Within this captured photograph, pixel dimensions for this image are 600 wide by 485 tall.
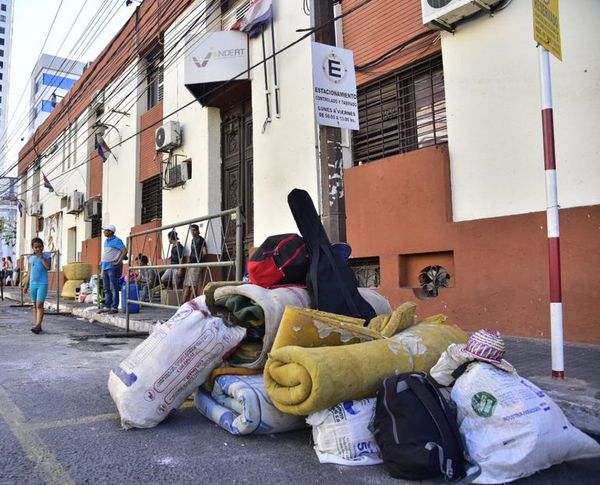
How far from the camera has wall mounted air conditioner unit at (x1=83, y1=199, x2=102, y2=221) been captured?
53.8ft

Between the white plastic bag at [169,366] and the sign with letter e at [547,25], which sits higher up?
the sign with letter e at [547,25]

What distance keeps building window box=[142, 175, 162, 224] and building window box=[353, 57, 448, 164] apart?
23.4 ft

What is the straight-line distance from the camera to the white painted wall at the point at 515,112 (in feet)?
15.3

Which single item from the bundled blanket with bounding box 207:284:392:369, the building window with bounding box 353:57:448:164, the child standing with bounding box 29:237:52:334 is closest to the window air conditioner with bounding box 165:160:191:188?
the child standing with bounding box 29:237:52:334

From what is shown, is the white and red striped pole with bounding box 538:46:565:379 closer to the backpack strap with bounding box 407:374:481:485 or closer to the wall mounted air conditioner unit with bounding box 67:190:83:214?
the backpack strap with bounding box 407:374:481:485

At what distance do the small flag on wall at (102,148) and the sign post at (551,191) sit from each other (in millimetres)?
14083

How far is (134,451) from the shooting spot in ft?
8.41

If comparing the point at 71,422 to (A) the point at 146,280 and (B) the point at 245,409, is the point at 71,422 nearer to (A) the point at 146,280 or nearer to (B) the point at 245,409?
(B) the point at 245,409

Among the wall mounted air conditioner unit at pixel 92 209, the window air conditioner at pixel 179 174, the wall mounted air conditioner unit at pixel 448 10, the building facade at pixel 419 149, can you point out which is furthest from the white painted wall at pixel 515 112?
the wall mounted air conditioner unit at pixel 92 209

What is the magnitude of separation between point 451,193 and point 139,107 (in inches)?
433

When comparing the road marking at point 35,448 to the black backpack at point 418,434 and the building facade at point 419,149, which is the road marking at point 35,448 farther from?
the building facade at point 419,149

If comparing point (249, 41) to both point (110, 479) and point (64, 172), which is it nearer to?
point (110, 479)

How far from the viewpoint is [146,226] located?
12.9 metres

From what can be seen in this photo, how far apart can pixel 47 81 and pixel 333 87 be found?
31.4 meters
